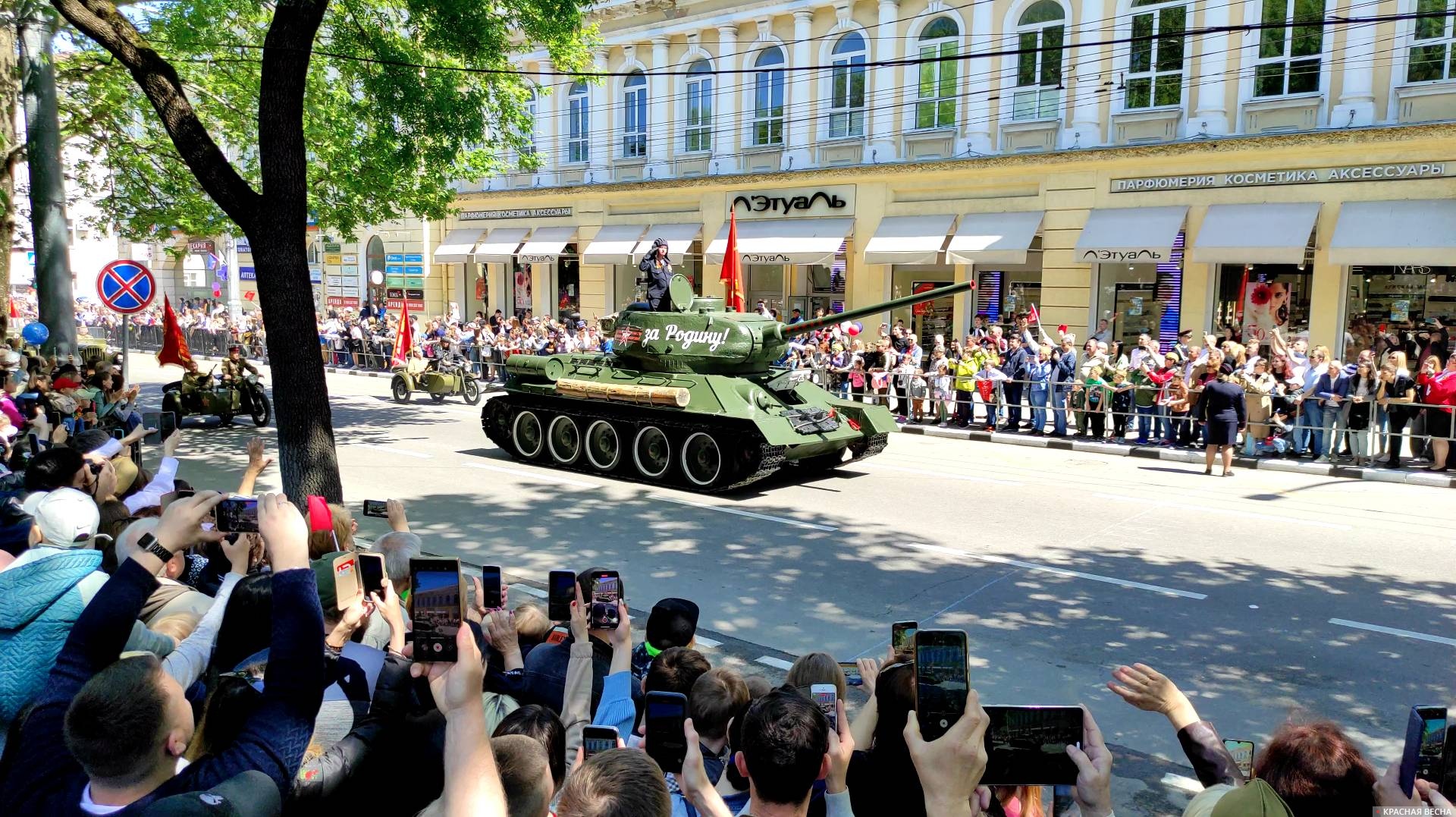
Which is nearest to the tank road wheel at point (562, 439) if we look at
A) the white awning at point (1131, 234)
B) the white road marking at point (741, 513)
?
the white road marking at point (741, 513)

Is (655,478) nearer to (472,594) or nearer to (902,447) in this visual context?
(902,447)

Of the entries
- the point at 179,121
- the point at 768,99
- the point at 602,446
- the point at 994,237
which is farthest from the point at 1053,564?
the point at 768,99

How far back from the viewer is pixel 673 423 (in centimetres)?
1383

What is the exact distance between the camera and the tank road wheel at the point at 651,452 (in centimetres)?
1415

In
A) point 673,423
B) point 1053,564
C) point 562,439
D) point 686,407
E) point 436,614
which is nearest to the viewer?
point 436,614

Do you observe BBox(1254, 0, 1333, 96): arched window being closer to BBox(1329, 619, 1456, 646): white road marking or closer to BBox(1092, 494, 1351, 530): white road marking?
BBox(1092, 494, 1351, 530): white road marking

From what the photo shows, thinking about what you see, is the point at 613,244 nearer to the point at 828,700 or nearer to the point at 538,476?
the point at 538,476

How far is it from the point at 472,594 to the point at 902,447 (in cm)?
1333

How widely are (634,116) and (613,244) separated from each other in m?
3.66

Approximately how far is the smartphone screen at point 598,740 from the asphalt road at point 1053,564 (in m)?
3.44

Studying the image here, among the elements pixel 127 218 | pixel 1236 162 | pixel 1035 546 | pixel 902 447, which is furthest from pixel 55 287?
pixel 1236 162

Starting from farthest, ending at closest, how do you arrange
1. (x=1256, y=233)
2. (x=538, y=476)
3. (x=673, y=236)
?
(x=673, y=236) < (x=1256, y=233) < (x=538, y=476)

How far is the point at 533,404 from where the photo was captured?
15781 millimetres

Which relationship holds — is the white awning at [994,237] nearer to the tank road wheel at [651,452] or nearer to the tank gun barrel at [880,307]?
the tank gun barrel at [880,307]
